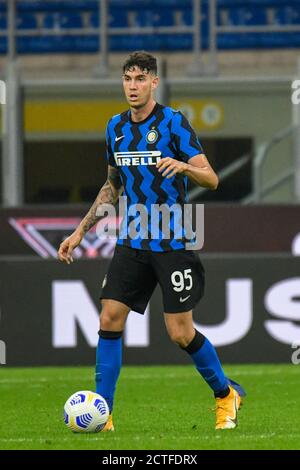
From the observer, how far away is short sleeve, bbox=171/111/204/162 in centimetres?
698

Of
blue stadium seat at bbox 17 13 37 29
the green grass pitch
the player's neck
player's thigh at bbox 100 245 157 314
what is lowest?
the green grass pitch

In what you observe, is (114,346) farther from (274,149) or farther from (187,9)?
(187,9)

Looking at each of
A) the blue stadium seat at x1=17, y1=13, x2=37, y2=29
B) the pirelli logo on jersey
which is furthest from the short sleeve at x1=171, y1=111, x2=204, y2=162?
the blue stadium seat at x1=17, y1=13, x2=37, y2=29

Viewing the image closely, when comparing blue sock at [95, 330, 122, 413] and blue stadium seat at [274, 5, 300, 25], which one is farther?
blue stadium seat at [274, 5, 300, 25]

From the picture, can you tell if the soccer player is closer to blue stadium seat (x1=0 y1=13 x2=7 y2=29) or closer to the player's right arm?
the player's right arm

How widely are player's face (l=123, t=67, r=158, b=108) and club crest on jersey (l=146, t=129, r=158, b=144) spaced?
0.57ft

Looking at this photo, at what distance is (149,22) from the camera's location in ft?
51.5

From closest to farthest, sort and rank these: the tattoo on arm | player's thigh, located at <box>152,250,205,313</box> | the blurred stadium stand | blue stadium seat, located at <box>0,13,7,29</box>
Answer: player's thigh, located at <box>152,250,205,313</box>, the tattoo on arm, the blurred stadium stand, blue stadium seat, located at <box>0,13,7,29</box>

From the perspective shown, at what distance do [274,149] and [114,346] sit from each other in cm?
760

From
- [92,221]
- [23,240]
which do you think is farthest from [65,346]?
[92,221]

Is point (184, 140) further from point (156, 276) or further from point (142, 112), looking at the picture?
point (156, 276)

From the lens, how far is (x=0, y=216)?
13.7 m

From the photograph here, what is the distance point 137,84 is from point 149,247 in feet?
2.95

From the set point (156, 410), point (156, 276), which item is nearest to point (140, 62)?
point (156, 276)
